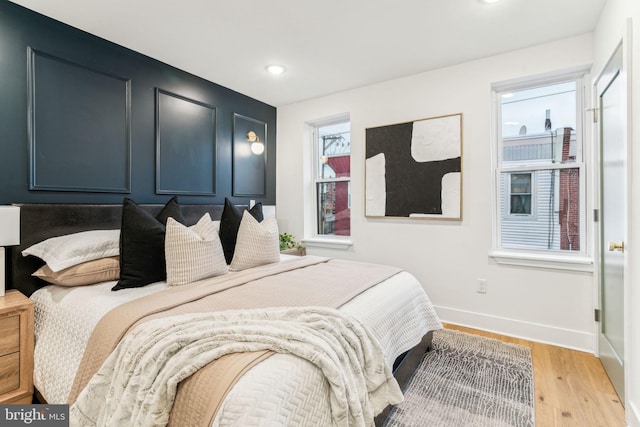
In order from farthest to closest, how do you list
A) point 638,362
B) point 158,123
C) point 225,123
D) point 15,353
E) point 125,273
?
point 225,123, point 158,123, point 125,273, point 15,353, point 638,362

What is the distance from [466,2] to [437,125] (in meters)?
1.15

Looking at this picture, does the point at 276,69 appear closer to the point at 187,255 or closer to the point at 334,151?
the point at 334,151

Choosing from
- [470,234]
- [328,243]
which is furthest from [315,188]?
[470,234]

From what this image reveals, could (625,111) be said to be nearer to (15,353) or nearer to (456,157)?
(456,157)

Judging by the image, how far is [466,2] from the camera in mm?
2121

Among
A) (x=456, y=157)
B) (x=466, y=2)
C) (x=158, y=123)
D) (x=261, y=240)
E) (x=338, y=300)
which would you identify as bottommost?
(x=338, y=300)

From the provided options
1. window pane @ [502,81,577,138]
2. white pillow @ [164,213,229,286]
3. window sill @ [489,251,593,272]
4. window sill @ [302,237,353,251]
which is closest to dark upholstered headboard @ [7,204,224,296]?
white pillow @ [164,213,229,286]

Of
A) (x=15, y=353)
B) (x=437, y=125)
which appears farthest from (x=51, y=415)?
(x=437, y=125)

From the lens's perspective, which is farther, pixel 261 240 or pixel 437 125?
pixel 437 125

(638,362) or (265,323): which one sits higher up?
(265,323)

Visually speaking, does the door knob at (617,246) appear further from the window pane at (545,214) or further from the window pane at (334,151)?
the window pane at (334,151)

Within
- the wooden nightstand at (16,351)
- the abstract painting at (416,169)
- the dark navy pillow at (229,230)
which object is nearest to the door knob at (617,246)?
the abstract painting at (416,169)

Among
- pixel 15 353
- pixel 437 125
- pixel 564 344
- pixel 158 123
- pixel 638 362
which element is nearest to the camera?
pixel 638 362

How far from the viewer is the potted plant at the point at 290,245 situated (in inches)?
152
